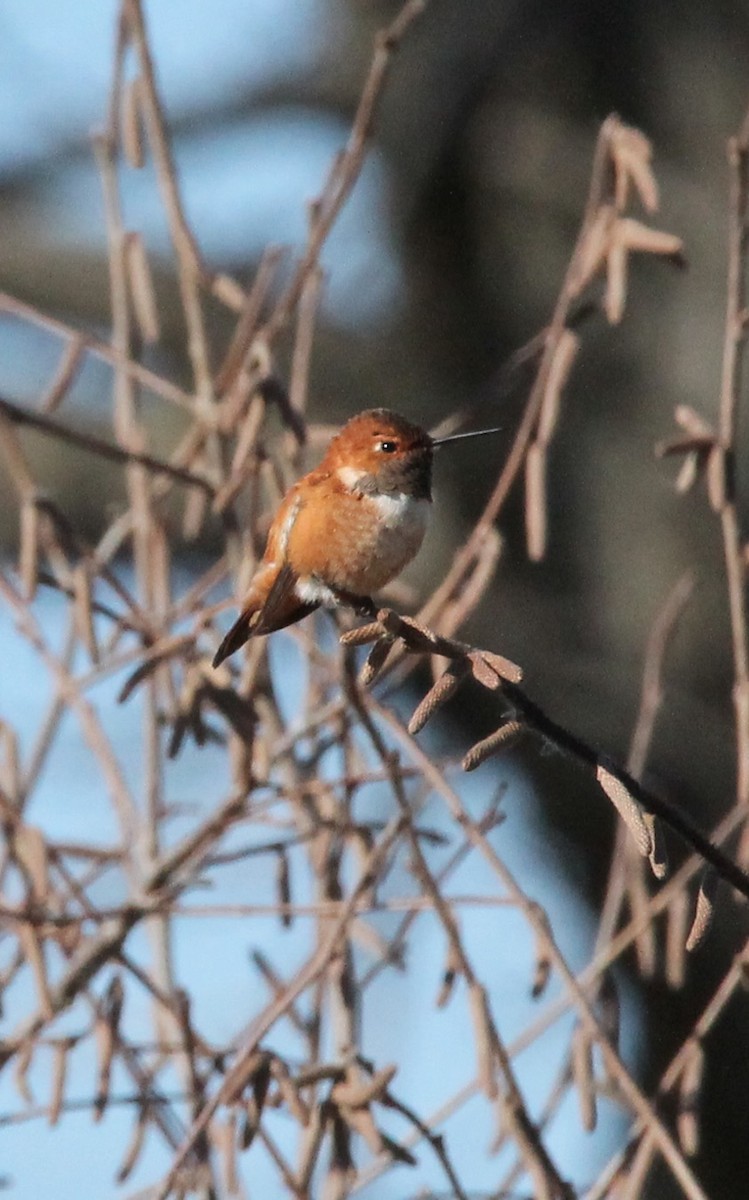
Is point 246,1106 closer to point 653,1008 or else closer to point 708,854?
point 708,854

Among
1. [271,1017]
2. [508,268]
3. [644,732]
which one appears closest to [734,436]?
[644,732]

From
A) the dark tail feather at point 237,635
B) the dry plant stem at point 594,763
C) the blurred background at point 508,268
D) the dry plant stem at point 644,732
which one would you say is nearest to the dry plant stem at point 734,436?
the dry plant stem at point 644,732

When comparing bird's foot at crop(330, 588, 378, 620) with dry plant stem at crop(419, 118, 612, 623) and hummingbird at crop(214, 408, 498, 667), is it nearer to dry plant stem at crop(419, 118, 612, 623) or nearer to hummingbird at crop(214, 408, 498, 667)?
hummingbird at crop(214, 408, 498, 667)

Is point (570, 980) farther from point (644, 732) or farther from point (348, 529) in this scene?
point (348, 529)

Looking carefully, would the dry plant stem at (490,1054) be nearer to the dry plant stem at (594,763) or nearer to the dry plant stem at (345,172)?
the dry plant stem at (594,763)

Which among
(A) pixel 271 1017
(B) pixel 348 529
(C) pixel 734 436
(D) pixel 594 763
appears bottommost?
(D) pixel 594 763

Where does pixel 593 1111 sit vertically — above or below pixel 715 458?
below

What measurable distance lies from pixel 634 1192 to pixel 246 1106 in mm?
399

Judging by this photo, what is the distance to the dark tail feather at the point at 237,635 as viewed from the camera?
7.05 feet

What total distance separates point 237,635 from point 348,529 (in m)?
0.22

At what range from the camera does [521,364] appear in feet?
7.41

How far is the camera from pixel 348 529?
230cm

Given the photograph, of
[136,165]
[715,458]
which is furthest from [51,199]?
[715,458]

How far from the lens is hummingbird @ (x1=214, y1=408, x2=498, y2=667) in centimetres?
227
